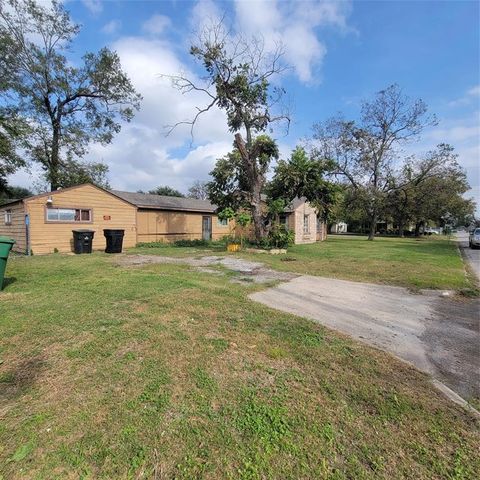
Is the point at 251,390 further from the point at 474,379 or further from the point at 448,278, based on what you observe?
the point at 448,278

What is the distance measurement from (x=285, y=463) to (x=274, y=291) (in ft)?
16.2

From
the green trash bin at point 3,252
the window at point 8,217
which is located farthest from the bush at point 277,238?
the window at point 8,217

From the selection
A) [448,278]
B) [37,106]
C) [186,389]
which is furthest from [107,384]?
[37,106]

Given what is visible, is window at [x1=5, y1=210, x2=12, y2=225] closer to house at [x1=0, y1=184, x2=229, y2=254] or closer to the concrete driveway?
house at [x1=0, y1=184, x2=229, y2=254]

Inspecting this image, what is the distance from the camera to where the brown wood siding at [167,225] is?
19.5 meters

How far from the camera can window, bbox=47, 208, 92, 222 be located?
46.9ft

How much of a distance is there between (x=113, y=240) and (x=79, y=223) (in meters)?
2.07

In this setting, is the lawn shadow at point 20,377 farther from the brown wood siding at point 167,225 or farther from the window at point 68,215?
the brown wood siding at point 167,225

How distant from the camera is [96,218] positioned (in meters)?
15.9

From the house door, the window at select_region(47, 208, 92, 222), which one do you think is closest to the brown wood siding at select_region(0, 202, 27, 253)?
the window at select_region(47, 208, 92, 222)

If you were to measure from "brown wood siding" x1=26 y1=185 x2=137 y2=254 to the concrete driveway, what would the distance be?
11738 millimetres

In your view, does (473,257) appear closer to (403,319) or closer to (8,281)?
(403,319)

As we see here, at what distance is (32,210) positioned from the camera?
44.6 feet

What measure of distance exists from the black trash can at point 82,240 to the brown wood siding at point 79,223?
815 mm
